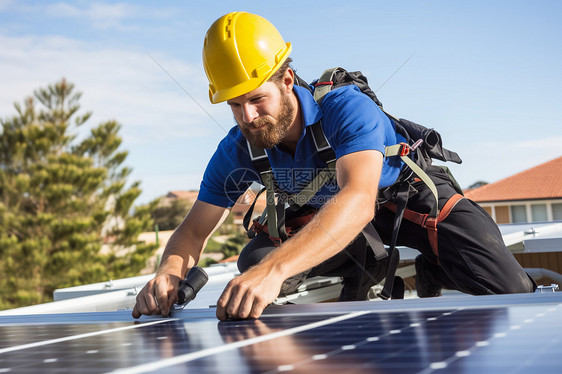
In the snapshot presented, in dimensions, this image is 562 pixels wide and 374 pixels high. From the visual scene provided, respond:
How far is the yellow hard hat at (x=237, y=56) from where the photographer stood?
312 centimetres

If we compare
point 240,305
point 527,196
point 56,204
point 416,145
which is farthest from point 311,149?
point 527,196

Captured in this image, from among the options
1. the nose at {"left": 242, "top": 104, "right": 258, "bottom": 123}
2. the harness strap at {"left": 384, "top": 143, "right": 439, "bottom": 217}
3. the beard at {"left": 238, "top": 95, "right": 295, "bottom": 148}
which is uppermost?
the nose at {"left": 242, "top": 104, "right": 258, "bottom": 123}

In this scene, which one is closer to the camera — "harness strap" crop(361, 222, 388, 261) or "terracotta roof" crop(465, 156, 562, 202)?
"harness strap" crop(361, 222, 388, 261)

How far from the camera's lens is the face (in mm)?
3117

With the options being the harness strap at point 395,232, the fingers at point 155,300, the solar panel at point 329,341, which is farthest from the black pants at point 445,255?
the solar panel at point 329,341

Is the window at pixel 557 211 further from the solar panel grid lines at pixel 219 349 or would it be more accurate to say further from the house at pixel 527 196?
the solar panel grid lines at pixel 219 349

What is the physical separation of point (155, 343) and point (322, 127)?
6.03 feet

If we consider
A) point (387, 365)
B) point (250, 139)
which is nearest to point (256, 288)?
point (387, 365)

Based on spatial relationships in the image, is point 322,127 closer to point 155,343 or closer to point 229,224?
point 155,343

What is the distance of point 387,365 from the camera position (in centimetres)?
107

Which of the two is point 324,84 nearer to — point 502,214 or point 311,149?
point 311,149

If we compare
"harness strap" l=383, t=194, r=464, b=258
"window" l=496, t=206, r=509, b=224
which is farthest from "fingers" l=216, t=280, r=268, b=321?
"window" l=496, t=206, r=509, b=224

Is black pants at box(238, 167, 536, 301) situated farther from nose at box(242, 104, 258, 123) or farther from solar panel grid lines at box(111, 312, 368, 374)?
solar panel grid lines at box(111, 312, 368, 374)

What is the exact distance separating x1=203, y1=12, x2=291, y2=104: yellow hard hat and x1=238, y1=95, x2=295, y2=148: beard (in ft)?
0.52
